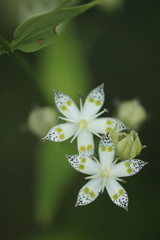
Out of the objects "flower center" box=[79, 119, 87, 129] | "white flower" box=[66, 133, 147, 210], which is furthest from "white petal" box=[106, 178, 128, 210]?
"flower center" box=[79, 119, 87, 129]

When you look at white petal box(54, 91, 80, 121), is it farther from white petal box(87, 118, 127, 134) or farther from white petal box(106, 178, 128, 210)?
white petal box(106, 178, 128, 210)

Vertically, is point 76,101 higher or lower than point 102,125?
higher

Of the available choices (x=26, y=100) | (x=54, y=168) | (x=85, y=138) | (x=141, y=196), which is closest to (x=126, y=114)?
(x=85, y=138)

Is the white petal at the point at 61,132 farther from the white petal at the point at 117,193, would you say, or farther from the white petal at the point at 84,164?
the white petal at the point at 117,193

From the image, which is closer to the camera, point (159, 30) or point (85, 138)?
point (85, 138)

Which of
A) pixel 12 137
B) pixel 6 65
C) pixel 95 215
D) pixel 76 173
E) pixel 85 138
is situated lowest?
pixel 95 215

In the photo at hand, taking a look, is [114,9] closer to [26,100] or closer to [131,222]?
[26,100]

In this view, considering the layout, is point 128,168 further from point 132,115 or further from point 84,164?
point 132,115

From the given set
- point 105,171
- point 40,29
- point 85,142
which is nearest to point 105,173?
point 105,171
